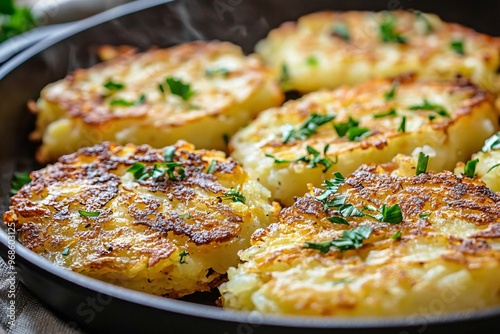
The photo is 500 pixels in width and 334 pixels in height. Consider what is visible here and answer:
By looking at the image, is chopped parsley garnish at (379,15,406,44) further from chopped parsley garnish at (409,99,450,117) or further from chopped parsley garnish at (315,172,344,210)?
chopped parsley garnish at (315,172,344,210)

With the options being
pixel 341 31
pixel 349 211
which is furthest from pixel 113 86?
pixel 349 211

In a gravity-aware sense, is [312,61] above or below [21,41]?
below

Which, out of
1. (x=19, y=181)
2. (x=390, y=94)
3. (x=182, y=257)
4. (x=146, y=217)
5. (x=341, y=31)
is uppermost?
(x=341, y=31)

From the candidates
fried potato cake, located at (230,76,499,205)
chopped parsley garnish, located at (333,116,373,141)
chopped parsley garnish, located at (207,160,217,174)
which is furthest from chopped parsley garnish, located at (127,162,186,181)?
chopped parsley garnish, located at (333,116,373,141)

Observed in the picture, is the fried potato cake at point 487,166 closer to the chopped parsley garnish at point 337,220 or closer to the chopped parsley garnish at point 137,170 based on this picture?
the chopped parsley garnish at point 337,220

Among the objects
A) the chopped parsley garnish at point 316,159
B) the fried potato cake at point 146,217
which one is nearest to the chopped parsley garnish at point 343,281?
the fried potato cake at point 146,217

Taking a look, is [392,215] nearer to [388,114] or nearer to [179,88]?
[388,114]

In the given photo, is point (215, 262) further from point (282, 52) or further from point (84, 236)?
point (282, 52)
